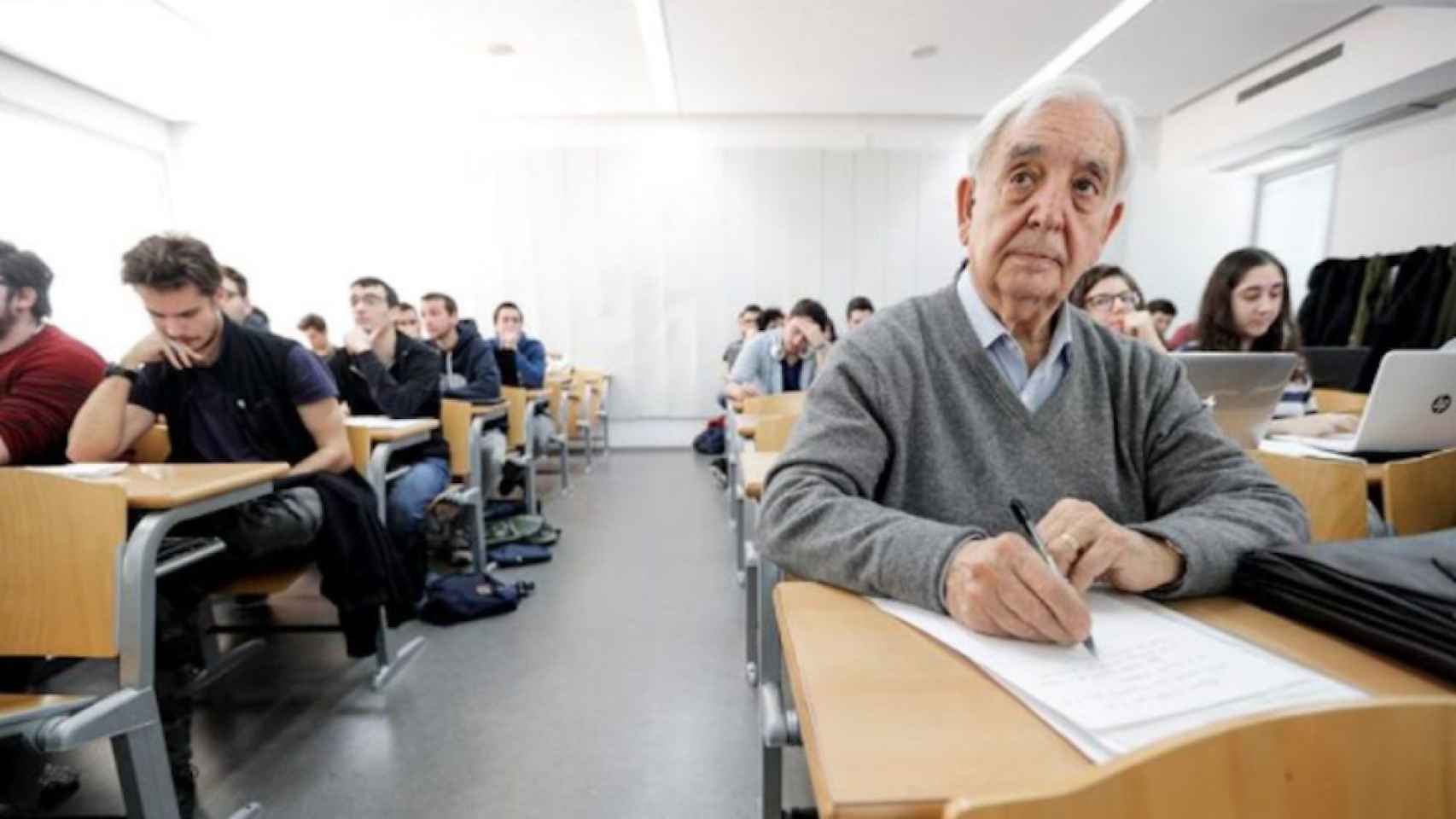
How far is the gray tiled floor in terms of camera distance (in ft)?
4.77

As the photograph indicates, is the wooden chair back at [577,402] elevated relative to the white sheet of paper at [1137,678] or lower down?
lower down

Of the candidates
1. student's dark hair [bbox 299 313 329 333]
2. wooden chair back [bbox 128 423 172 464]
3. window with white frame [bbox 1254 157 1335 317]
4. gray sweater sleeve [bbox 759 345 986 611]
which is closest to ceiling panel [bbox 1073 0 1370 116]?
window with white frame [bbox 1254 157 1335 317]

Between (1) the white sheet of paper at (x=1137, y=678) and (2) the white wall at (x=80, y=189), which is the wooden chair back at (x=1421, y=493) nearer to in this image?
(1) the white sheet of paper at (x=1137, y=678)

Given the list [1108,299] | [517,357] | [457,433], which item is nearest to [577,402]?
[517,357]

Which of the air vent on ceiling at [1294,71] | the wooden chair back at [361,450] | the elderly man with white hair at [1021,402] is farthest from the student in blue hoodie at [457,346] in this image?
the air vent on ceiling at [1294,71]

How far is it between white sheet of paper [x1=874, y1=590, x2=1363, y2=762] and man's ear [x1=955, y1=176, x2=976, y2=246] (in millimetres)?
578

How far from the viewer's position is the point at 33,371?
1.78 meters

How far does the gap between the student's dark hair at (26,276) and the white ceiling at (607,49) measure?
2614 mm

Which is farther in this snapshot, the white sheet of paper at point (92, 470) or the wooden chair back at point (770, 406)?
the wooden chair back at point (770, 406)

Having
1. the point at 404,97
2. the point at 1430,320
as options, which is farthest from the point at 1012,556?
the point at 404,97

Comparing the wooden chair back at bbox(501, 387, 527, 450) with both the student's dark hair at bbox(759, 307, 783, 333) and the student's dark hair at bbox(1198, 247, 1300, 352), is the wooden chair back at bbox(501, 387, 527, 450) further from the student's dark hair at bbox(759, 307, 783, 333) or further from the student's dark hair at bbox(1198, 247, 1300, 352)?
the student's dark hair at bbox(1198, 247, 1300, 352)

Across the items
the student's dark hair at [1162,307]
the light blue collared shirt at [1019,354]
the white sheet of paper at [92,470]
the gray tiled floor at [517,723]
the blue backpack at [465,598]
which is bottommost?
the gray tiled floor at [517,723]

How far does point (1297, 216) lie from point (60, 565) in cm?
761

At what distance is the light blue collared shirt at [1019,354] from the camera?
0.84 metres
